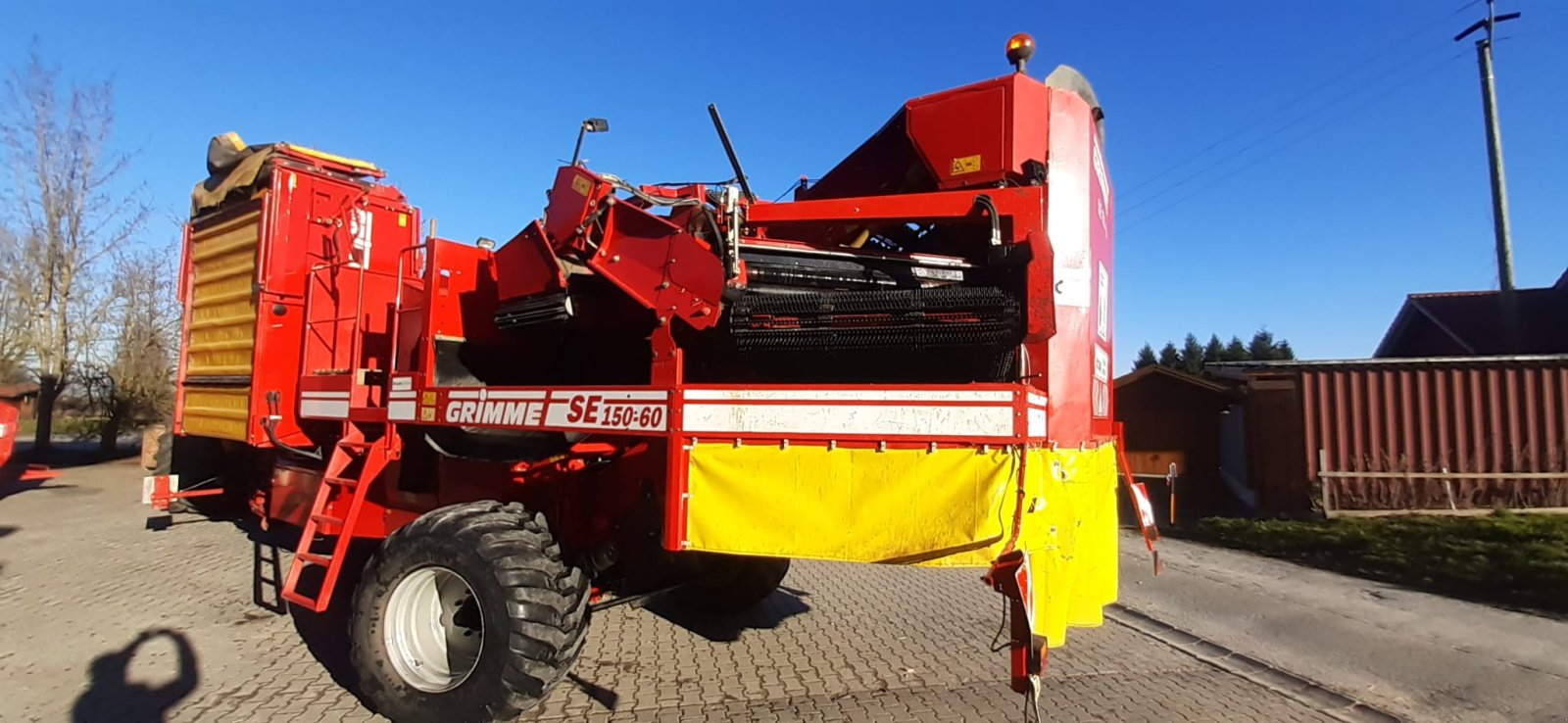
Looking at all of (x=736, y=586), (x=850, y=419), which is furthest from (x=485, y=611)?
(x=736, y=586)

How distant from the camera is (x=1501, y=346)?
1897cm

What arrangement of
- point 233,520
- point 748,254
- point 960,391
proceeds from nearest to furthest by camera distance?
point 960,391 < point 748,254 < point 233,520

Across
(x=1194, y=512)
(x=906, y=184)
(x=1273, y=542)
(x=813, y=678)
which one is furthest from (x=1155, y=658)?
(x=1194, y=512)

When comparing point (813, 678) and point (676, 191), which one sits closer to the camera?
point (676, 191)

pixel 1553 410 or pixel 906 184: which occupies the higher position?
pixel 906 184

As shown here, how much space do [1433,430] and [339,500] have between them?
1415cm

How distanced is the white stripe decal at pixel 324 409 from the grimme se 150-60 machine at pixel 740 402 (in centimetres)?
4

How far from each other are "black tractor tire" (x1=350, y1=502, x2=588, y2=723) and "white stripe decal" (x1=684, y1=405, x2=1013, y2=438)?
3.68ft

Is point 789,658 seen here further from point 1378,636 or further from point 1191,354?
point 1191,354

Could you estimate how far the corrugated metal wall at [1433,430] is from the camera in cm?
1179

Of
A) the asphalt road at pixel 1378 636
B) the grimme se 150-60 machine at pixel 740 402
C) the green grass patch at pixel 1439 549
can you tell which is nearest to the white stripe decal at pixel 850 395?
the grimme se 150-60 machine at pixel 740 402

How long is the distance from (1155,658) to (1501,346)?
19.4 m

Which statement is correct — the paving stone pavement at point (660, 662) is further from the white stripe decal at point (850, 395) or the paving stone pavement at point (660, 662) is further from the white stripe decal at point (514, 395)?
the white stripe decal at point (850, 395)

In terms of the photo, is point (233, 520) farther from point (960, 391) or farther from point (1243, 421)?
point (1243, 421)
